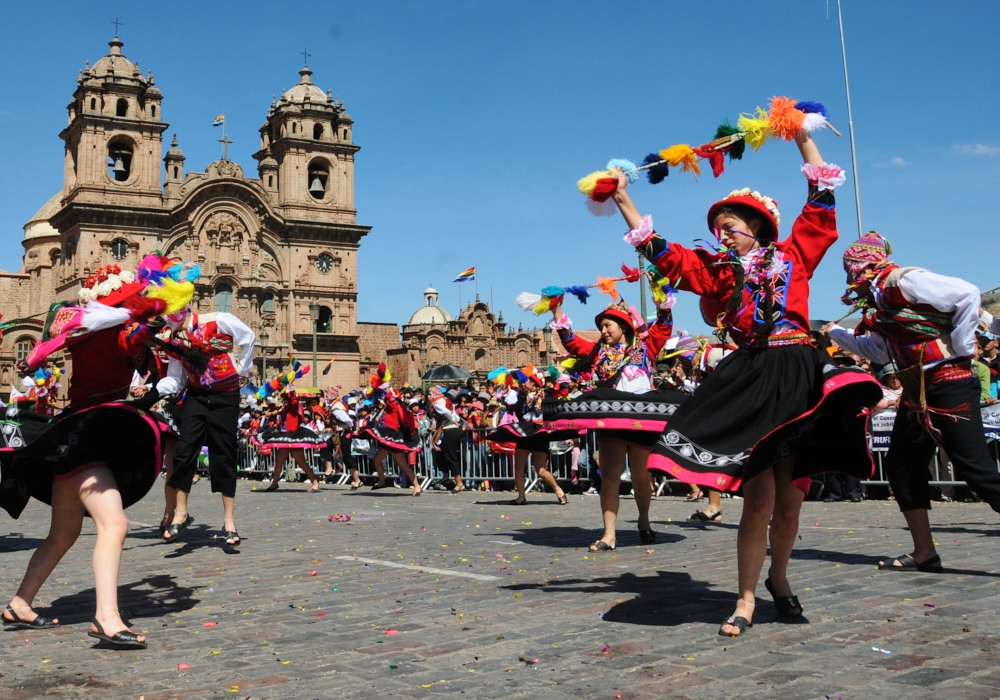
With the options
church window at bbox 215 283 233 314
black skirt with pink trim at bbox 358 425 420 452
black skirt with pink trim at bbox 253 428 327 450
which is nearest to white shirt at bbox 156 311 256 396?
black skirt with pink trim at bbox 358 425 420 452

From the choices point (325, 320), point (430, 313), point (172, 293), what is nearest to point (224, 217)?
point (325, 320)

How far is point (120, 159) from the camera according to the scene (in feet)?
204

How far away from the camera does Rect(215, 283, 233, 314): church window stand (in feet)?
206

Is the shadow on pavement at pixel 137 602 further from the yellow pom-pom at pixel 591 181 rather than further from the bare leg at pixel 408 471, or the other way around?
the bare leg at pixel 408 471

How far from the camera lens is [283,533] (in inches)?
376

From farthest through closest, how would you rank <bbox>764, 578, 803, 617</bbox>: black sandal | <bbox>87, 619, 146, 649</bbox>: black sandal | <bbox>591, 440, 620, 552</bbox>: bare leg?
<bbox>591, 440, 620, 552</bbox>: bare leg, <bbox>764, 578, 803, 617</bbox>: black sandal, <bbox>87, 619, 146, 649</bbox>: black sandal

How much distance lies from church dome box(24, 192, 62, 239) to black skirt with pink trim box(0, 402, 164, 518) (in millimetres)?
74573

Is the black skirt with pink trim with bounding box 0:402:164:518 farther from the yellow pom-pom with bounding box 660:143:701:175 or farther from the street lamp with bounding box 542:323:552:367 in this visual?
the street lamp with bounding box 542:323:552:367

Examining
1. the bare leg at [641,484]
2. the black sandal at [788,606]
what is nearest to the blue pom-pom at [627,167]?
the black sandal at [788,606]

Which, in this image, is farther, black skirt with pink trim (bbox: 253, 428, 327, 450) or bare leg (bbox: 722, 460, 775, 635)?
black skirt with pink trim (bbox: 253, 428, 327, 450)

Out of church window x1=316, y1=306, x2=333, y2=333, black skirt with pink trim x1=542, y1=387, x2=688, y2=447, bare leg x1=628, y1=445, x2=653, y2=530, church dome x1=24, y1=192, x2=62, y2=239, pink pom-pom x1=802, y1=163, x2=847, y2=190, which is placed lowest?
bare leg x1=628, y1=445, x2=653, y2=530

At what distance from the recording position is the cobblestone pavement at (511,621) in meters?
3.79

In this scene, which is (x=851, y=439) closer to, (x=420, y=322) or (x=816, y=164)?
(x=816, y=164)

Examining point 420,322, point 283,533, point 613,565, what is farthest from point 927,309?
point 420,322
